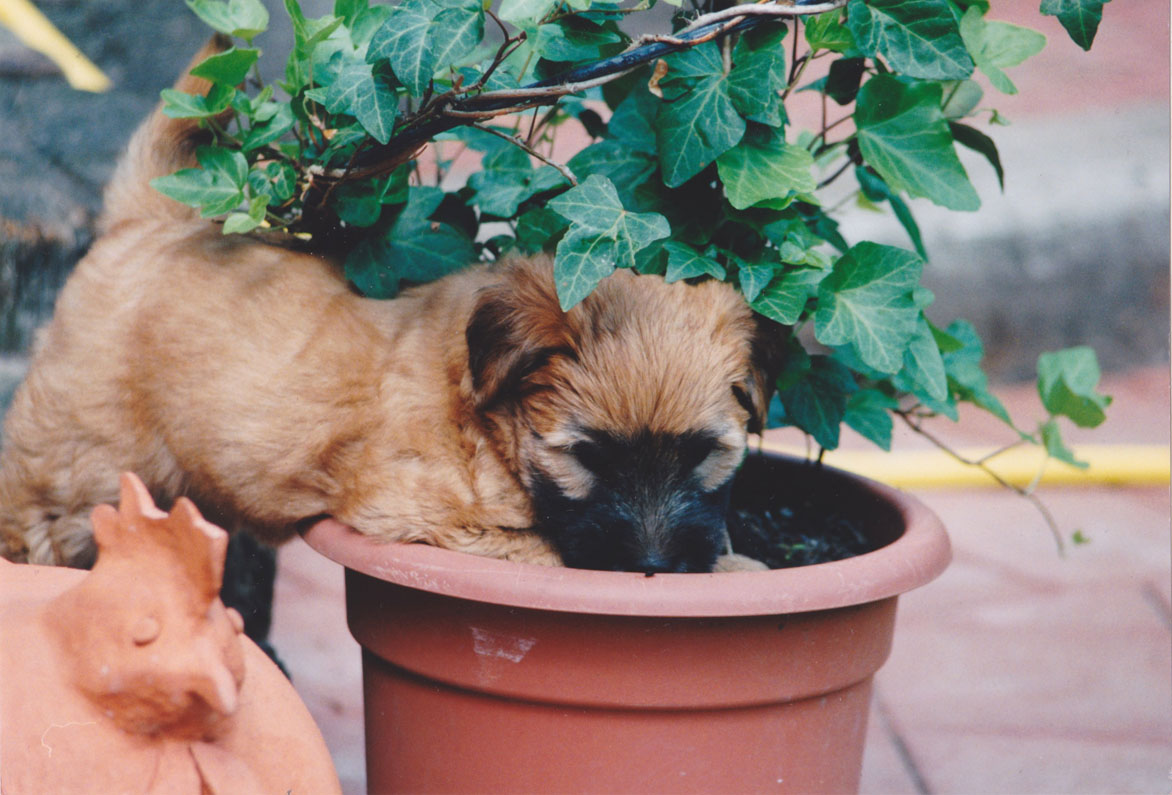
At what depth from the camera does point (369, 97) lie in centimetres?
166

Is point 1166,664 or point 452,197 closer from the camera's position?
point 452,197

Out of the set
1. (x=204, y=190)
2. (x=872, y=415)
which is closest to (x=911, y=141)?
(x=872, y=415)

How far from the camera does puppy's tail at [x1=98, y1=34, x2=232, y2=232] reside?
7.56ft

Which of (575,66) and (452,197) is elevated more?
(575,66)

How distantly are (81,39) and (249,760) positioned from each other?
3.36 meters

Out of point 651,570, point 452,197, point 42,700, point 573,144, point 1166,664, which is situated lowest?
point 1166,664

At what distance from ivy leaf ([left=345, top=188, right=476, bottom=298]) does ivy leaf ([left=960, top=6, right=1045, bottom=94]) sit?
40.8 inches

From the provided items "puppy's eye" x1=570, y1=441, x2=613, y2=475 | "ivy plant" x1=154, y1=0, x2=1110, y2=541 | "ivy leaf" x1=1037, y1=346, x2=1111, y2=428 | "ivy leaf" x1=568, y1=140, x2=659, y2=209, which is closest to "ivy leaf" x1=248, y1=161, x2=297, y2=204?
"ivy plant" x1=154, y1=0, x2=1110, y2=541

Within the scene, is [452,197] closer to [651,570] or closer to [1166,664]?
[651,570]

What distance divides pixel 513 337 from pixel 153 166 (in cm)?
110

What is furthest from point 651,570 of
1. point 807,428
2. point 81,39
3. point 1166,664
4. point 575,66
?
point 81,39

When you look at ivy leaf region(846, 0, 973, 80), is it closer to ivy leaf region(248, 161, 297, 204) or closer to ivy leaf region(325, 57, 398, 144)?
ivy leaf region(325, 57, 398, 144)

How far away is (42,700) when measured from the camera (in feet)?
3.76

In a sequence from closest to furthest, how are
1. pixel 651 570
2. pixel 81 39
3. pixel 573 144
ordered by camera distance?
pixel 651 570 → pixel 81 39 → pixel 573 144
